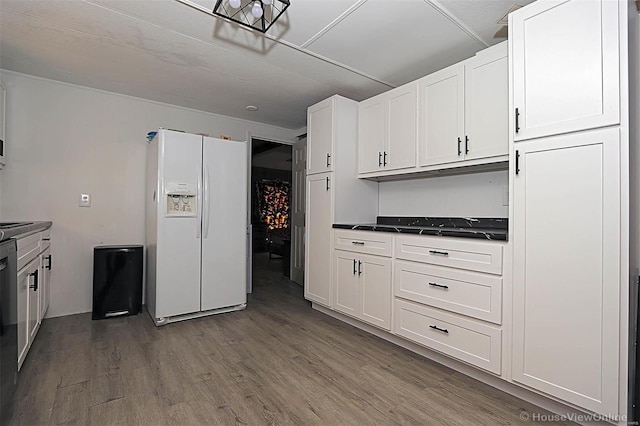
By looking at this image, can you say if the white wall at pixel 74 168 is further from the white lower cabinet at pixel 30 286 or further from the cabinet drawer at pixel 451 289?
the cabinet drawer at pixel 451 289

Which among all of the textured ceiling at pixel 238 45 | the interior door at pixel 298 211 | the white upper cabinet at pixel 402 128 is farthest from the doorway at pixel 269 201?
the white upper cabinet at pixel 402 128

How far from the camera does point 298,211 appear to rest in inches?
193

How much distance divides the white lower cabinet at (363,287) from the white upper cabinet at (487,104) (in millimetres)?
1103

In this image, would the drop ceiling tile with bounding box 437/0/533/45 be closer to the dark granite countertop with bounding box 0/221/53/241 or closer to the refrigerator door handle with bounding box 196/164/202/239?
the refrigerator door handle with bounding box 196/164/202/239

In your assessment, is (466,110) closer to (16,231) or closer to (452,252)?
(452,252)

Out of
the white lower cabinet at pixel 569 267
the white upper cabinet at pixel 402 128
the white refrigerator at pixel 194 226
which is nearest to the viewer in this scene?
the white lower cabinet at pixel 569 267

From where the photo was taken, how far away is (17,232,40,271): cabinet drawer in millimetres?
1822

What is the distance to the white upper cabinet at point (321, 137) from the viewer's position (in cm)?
320

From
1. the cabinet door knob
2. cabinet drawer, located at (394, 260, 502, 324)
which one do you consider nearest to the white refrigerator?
the cabinet door knob

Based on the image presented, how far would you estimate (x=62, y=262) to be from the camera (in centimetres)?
317

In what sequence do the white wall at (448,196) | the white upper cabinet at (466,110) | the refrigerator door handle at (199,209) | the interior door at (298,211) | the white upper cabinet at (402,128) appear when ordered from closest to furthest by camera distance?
the white upper cabinet at (466,110), the white wall at (448,196), the white upper cabinet at (402,128), the refrigerator door handle at (199,209), the interior door at (298,211)

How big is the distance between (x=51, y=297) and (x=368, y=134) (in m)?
3.56

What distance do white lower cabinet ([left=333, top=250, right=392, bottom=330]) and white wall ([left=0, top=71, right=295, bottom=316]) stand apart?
237 cm

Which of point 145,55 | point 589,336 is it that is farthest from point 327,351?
point 145,55
